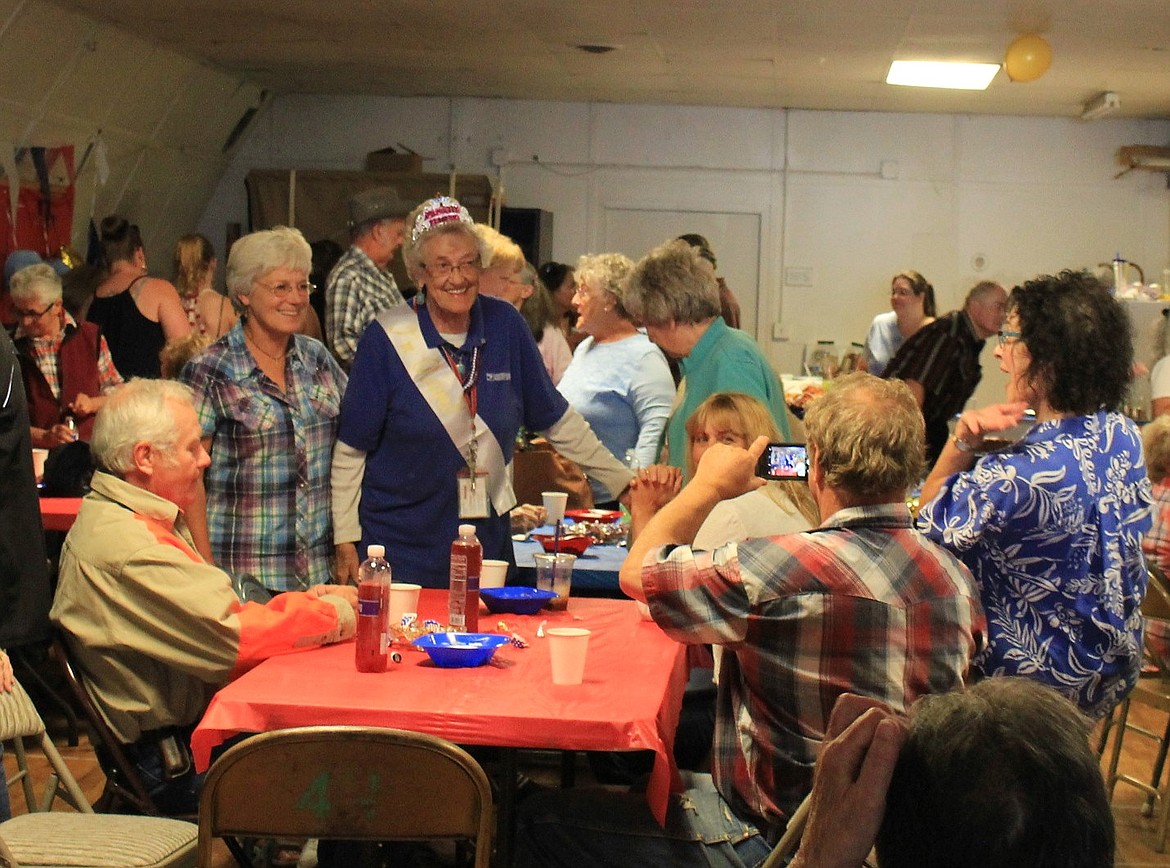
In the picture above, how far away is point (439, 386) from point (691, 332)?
931 millimetres

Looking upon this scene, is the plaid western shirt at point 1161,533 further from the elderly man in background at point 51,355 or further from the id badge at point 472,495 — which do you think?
the elderly man in background at point 51,355

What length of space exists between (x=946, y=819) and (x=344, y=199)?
9579 millimetres

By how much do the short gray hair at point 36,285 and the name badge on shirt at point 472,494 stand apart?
3042 millimetres

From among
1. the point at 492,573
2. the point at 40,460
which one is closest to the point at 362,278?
the point at 40,460

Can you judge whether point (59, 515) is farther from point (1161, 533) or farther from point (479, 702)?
point (1161, 533)

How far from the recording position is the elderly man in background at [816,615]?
2.25m

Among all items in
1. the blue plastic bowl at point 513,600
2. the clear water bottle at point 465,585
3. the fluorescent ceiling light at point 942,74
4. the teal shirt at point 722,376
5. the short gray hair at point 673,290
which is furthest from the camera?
the fluorescent ceiling light at point 942,74

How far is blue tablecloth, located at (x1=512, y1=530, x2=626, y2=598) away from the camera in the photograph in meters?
3.96

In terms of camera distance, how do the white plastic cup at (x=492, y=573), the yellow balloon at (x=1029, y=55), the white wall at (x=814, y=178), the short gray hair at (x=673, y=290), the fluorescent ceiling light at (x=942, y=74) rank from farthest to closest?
the white wall at (x=814, y=178)
the fluorescent ceiling light at (x=942, y=74)
the yellow balloon at (x=1029, y=55)
the short gray hair at (x=673, y=290)
the white plastic cup at (x=492, y=573)

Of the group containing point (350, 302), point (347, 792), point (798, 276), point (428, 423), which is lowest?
point (347, 792)

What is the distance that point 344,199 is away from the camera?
1021 centimetres

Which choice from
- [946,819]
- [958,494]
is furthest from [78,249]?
[946,819]

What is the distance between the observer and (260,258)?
366 centimetres

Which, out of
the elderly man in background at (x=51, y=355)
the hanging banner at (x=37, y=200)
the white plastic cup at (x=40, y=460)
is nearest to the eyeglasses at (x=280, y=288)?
the white plastic cup at (x=40, y=460)
